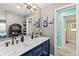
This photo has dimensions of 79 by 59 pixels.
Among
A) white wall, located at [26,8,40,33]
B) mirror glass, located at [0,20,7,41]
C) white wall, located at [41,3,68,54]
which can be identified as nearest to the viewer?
mirror glass, located at [0,20,7,41]

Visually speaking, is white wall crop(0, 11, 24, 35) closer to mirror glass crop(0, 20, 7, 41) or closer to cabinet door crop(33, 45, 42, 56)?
mirror glass crop(0, 20, 7, 41)

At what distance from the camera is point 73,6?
1579mm

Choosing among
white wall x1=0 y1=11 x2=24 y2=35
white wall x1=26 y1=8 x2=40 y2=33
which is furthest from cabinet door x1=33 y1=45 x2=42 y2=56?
white wall x1=0 y1=11 x2=24 y2=35

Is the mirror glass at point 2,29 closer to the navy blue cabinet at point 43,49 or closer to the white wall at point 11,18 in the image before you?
the white wall at point 11,18

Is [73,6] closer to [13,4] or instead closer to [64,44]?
[64,44]

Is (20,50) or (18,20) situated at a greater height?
(18,20)

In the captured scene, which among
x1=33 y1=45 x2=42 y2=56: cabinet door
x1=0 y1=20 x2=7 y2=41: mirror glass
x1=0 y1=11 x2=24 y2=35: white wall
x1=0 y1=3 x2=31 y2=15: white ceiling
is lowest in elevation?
x1=33 y1=45 x2=42 y2=56: cabinet door

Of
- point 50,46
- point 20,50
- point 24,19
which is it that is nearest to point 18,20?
point 24,19

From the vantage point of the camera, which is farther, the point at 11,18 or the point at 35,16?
the point at 35,16

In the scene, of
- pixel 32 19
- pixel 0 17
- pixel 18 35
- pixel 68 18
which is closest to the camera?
pixel 0 17

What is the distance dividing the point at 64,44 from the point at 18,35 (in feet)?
2.82

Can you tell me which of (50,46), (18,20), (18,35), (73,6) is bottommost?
(50,46)

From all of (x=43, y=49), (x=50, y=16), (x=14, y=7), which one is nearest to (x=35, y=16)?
(x=50, y=16)

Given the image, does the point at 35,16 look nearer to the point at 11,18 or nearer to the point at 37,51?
the point at 11,18
